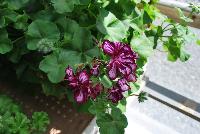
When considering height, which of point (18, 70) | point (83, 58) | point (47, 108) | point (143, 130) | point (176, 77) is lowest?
point (176, 77)

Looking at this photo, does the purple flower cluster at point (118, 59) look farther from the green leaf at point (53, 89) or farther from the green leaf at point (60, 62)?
the green leaf at point (53, 89)

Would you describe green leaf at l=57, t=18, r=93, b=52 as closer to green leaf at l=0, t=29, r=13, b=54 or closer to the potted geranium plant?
the potted geranium plant

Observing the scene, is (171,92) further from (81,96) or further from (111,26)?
(81,96)

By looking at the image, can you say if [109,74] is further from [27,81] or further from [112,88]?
[27,81]

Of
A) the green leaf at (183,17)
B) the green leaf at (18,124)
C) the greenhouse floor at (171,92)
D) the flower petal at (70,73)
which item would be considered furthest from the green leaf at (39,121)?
the greenhouse floor at (171,92)

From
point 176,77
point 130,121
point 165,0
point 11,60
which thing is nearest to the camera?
point 11,60

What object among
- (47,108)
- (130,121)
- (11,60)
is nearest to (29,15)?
(11,60)

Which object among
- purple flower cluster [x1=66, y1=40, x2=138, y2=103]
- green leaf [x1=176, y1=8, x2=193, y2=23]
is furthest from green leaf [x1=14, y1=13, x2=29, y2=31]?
green leaf [x1=176, y1=8, x2=193, y2=23]
